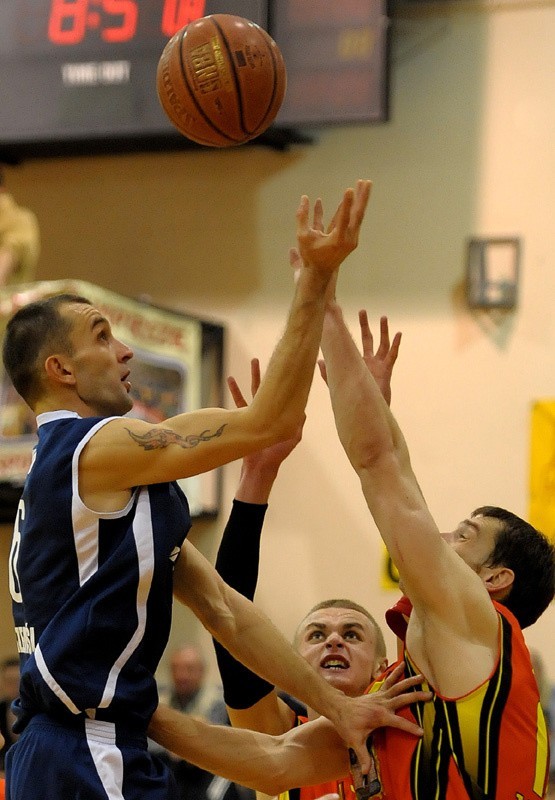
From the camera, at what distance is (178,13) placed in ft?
27.3

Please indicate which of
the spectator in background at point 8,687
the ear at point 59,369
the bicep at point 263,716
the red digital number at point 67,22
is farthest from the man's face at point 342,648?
the red digital number at point 67,22

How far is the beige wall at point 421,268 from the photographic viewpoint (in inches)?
370

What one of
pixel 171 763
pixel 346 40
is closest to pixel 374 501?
pixel 171 763

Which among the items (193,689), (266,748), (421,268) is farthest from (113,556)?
(421,268)

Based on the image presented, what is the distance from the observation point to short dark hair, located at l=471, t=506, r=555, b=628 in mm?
3715

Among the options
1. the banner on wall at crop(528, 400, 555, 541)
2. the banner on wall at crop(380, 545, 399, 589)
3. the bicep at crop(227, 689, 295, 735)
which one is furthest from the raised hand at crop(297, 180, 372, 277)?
the banner on wall at crop(380, 545, 399, 589)

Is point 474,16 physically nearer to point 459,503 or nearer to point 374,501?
point 459,503

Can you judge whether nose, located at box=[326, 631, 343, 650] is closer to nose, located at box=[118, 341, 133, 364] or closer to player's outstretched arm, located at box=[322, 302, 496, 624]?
player's outstretched arm, located at box=[322, 302, 496, 624]

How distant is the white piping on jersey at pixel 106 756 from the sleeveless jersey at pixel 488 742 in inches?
28.6

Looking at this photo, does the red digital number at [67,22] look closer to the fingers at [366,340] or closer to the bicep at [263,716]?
the fingers at [366,340]

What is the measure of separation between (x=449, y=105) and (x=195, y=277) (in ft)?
7.50

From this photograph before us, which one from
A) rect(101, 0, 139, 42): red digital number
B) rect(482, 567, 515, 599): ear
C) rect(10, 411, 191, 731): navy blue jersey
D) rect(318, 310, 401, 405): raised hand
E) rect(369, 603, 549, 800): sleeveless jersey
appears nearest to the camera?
rect(10, 411, 191, 731): navy blue jersey

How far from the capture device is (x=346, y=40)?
8266mm

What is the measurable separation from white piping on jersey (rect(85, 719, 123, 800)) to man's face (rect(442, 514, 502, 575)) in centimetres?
109
